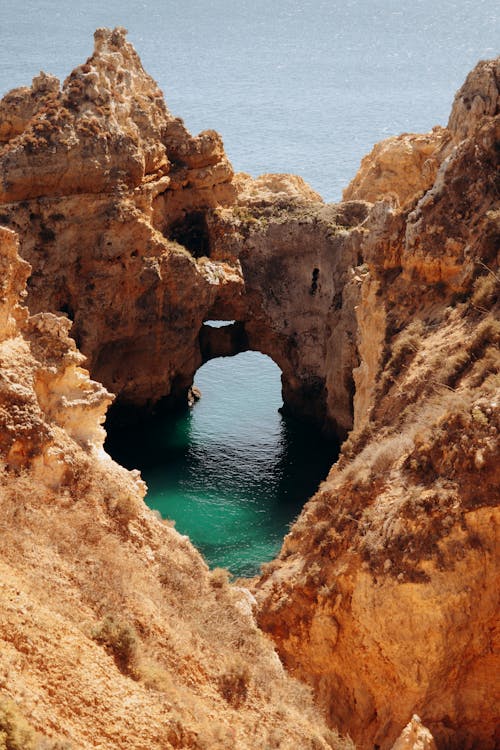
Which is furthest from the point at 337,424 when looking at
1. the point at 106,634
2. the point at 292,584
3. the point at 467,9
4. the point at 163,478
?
the point at 467,9

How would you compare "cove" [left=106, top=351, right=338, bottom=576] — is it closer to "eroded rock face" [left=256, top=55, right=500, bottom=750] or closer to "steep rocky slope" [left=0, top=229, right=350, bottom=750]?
"eroded rock face" [left=256, top=55, right=500, bottom=750]

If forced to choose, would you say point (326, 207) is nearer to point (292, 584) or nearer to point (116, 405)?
point (116, 405)

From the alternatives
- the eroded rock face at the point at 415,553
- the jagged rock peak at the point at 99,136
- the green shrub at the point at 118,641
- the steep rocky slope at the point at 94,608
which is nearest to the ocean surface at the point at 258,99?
the jagged rock peak at the point at 99,136

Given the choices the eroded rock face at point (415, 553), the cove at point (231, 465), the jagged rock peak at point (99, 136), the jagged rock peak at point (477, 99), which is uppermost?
the jagged rock peak at point (477, 99)

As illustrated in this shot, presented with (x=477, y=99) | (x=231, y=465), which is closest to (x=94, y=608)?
(x=477, y=99)

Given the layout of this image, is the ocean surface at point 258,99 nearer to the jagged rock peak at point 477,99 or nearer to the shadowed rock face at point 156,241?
the shadowed rock face at point 156,241

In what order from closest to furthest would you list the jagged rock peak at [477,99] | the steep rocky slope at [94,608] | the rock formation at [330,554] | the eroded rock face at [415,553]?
the steep rocky slope at [94,608], the rock formation at [330,554], the eroded rock face at [415,553], the jagged rock peak at [477,99]

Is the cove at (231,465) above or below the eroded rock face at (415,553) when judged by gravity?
below

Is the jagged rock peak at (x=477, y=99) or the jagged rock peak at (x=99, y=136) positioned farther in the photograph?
the jagged rock peak at (x=99, y=136)
